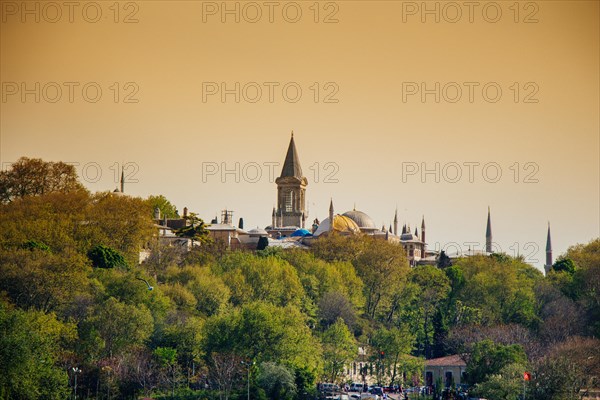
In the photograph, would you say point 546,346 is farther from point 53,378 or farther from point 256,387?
point 53,378

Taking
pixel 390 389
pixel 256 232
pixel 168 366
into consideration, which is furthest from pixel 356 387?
pixel 256 232

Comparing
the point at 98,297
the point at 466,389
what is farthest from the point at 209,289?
the point at 466,389

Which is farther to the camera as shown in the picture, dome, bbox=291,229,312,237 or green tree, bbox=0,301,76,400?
dome, bbox=291,229,312,237

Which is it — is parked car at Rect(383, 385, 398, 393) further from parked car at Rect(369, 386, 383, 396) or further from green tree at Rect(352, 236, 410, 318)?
green tree at Rect(352, 236, 410, 318)

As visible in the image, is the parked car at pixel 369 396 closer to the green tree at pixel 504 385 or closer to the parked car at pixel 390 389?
the green tree at pixel 504 385

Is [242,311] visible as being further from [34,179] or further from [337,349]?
[34,179]

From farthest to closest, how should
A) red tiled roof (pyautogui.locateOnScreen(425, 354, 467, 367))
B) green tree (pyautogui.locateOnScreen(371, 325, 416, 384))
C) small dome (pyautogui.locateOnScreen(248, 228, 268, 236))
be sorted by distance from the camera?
small dome (pyautogui.locateOnScreen(248, 228, 268, 236))
red tiled roof (pyautogui.locateOnScreen(425, 354, 467, 367))
green tree (pyautogui.locateOnScreen(371, 325, 416, 384))

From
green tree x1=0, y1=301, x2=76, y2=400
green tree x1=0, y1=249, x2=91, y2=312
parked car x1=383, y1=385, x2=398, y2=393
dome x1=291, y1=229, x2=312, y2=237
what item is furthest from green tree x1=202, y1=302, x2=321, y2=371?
dome x1=291, y1=229, x2=312, y2=237
